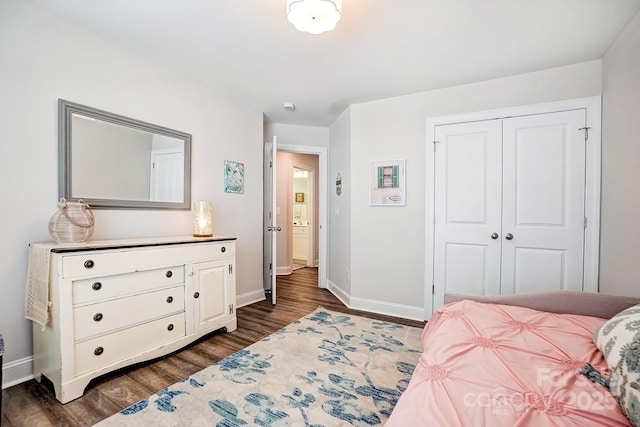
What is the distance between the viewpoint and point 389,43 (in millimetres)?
2158

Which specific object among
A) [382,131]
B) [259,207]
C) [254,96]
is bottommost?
[259,207]

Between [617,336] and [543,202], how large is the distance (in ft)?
6.23

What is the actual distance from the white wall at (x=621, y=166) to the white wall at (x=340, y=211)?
2.24m

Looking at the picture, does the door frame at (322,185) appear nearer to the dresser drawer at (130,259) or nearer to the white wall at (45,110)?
the white wall at (45,110)

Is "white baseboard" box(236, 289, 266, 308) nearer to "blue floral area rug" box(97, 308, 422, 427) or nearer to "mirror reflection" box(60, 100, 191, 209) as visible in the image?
"blue floral area rug" box(97, 308, 422, 427)

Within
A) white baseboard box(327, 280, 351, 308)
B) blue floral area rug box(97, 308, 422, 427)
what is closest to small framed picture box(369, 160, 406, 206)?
white baseboard box(327, 280, 351, 308)

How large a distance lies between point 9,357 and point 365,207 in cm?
312

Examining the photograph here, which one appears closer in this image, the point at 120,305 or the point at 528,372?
the point at 528,372

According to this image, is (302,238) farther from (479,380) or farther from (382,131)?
(479,380)

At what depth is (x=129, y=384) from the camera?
6.01 feet

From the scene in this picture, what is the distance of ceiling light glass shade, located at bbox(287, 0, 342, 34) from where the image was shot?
5.14ft

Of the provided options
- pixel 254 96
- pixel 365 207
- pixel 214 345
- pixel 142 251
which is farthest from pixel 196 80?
pixel 214 345

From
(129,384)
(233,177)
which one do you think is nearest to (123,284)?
(129,384)

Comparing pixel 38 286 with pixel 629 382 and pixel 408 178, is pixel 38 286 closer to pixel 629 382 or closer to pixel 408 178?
pixel 629 382
